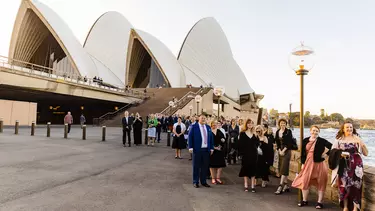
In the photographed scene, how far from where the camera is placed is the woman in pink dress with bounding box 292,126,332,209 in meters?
4.44

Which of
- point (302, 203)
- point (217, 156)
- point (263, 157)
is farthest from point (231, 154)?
point (302, 203)

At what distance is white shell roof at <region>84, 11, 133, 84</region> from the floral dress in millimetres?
49624

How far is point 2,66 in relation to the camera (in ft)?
63.2

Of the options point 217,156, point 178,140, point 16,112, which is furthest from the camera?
point 16,112

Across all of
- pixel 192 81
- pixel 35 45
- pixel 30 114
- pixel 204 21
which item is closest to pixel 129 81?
pixel 192 81

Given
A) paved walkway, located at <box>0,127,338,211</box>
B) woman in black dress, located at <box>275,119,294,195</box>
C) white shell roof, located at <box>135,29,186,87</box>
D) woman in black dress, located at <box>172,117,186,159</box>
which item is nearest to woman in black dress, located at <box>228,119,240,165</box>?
paved walkway, located at <box>0,127,338,211</box>

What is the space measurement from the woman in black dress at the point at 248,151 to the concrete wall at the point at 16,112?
21.6 metres

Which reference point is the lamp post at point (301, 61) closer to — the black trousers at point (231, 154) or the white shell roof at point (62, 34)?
the black trousers at point (231, 154)

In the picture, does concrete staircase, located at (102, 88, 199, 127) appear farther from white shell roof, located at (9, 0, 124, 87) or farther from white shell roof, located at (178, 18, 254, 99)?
white shell roof, located at (178, 18, 254, 99)

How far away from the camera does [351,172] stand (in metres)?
3.91

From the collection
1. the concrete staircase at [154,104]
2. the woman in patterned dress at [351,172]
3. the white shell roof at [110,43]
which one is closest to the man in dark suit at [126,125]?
the woman in patterned dress at [351,172]

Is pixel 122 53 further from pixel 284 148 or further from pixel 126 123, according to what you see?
pixel 284 148

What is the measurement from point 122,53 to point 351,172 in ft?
174

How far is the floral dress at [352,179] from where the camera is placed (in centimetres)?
386
